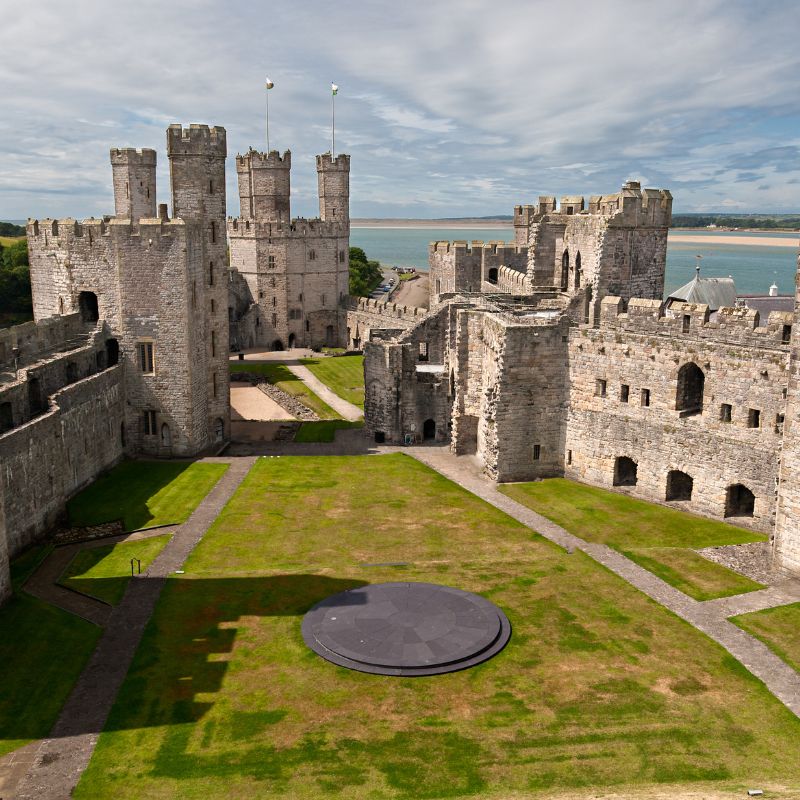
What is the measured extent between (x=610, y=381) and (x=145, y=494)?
703 inches

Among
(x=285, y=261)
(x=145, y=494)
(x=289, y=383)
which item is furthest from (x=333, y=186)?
(x=145, y=494)

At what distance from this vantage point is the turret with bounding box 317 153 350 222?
224ft

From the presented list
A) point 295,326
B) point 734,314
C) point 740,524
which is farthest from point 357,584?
point 295,326

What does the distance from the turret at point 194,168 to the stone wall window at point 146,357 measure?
21.0 ft

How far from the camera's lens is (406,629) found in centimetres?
2017

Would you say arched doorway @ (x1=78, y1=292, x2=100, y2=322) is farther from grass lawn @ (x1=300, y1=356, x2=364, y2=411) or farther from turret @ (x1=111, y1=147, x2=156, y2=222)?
grass lawn @ (x1=300, y1=356, x2=364, y2=411)

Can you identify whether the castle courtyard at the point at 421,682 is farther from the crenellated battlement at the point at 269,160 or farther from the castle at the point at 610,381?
the crenellated battlement at the point at 269,160

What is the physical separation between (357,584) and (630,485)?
499 inches

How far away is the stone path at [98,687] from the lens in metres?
15.2

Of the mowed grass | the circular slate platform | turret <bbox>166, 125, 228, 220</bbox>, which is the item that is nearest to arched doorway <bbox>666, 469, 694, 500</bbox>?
the mowed grass

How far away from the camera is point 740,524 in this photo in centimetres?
2678

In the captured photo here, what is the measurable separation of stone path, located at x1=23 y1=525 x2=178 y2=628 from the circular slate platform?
18.7ft

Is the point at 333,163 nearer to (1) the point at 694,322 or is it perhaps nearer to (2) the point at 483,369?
(2) the point at 483,369

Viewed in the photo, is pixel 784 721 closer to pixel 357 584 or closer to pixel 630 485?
pixel 357 584
